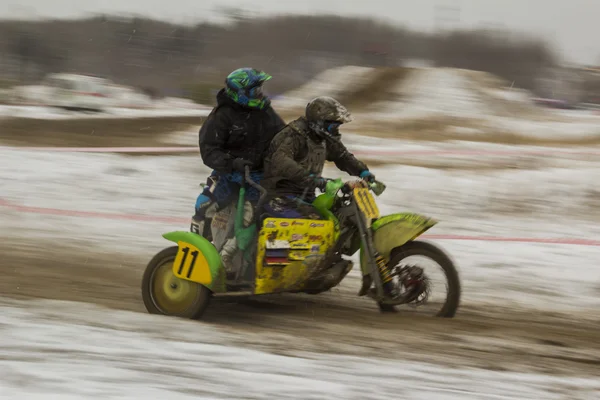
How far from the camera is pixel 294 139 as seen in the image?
6.48m

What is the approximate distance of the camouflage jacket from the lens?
6.35 metres

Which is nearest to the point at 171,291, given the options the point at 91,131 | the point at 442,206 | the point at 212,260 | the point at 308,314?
the point at 212,260

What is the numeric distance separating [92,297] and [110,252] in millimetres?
2486

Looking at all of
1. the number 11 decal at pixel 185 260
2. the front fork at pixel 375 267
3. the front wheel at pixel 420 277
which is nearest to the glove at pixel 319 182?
the front fork at pixel 375 267

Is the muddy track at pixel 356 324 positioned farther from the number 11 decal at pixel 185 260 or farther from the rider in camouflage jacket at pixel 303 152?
the rider in camouflage jacket at pixel 303 152

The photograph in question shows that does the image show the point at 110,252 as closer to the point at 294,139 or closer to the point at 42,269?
the point at 42,269

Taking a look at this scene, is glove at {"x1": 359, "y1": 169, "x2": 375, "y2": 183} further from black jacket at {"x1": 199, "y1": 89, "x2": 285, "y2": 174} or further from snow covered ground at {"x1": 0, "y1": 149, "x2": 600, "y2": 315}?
snow covered ground at {"x1": 0, "y1": 149, "x2": 600, "y2": 315}

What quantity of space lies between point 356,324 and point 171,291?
148 cm

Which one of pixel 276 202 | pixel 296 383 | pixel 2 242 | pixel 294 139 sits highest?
pixel 294 139

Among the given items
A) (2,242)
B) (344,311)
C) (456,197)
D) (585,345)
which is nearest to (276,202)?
(344,311)

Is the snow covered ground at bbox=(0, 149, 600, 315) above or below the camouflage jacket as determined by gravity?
below

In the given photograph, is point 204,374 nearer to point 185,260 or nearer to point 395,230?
point 185,260

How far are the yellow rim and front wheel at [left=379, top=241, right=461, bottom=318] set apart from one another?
1507 mm

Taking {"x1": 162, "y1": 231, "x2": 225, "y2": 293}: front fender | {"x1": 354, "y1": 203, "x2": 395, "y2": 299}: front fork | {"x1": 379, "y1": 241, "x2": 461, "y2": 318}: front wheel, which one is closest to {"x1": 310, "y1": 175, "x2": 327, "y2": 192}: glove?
{"x1": 354, "y1": 203, "x2": 395, "y2": 299}: front fork
